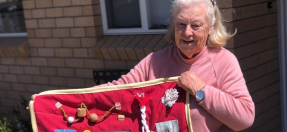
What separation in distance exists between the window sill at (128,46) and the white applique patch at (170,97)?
1.70 m

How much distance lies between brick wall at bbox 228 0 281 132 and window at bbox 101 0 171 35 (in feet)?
2.81

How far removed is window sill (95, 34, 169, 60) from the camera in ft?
14.8

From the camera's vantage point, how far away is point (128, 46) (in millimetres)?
4695

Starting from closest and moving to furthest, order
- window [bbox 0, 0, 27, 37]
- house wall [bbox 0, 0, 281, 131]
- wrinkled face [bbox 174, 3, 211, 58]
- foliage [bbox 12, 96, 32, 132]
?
wrinkled face [bbox 174, 3, 211, 58] → house wall [bbox 0, 0, 281, 131] → foliage [bbox 12, 96, 32, 132] → window [bbox 0, 0, 27, 37]

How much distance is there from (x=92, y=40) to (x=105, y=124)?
224cm

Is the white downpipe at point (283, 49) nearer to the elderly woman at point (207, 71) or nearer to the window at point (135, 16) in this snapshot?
the window at point (135, 16)

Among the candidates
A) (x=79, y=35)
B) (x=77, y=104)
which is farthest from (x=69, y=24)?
(x=77, y=104)

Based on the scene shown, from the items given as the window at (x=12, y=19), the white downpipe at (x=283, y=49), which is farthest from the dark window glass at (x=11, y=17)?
the white downpipe at (x=283, y=49)

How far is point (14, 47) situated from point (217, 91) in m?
3.95

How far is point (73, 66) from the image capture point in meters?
5.26

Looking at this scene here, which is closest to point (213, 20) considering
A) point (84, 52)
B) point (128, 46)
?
point (128, 46)

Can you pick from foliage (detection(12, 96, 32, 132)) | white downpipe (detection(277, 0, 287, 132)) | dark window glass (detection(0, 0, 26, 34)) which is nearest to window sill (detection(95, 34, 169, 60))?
white downpipe (detection(277, 0, 287, 132))

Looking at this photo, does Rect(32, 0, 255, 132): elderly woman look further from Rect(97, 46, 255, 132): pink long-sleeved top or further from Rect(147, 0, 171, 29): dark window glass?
Rect(147, 0, 171, 29): dark window glass

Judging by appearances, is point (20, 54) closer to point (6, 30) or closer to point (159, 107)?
point (6, 30)
